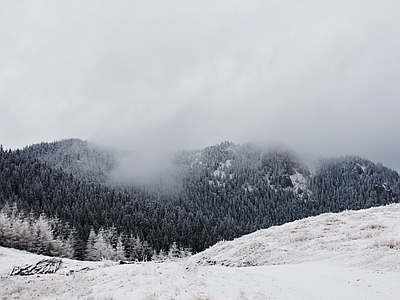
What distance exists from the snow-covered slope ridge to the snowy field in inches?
1.7

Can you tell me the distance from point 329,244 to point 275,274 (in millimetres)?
7555

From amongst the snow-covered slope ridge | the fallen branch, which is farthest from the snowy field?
the fallen branch

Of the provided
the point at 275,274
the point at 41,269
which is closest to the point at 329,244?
the point at 275,274

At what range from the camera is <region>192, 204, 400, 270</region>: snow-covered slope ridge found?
56.3 feet

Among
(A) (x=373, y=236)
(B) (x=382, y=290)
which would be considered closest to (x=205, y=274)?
(B) (x=382, y=290)

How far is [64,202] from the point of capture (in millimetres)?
117562

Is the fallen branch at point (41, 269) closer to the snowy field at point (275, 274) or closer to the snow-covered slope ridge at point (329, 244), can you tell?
the snowy field at point (275, 274)

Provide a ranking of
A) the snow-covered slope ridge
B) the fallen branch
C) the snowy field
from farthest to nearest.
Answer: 1. the fallen branch
2. the snow-covered slope ridge
3. the snowy field

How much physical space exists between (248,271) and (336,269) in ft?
13.7

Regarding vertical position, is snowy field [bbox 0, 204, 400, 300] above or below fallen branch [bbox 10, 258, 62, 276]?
below

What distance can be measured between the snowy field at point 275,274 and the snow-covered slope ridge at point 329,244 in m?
0.04

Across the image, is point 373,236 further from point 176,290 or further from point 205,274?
point 176,290

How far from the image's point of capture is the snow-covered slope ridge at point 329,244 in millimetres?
17172

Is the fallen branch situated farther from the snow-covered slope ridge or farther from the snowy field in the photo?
the snow-covered slope ridge
